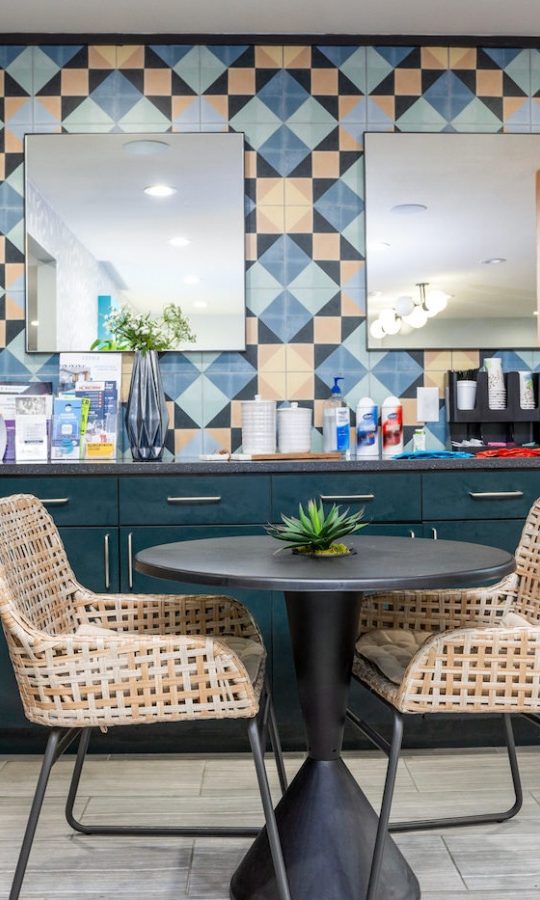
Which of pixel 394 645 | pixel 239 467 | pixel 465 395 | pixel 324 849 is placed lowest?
pixel 324 849

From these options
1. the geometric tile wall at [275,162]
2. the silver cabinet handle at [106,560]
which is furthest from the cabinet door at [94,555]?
the geometric tile wall at [275,162]

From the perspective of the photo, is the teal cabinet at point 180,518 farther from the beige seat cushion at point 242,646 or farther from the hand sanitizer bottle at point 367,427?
the beige seat cushion at point 242,646

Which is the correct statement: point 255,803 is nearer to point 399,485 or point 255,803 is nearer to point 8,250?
point 399,485

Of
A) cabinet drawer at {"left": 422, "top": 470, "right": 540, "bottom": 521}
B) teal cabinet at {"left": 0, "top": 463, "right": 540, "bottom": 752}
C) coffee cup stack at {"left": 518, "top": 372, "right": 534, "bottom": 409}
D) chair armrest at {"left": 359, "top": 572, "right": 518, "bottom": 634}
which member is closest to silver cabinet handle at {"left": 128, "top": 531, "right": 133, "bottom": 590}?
teal cabinet at {"left": 0, "top": 463, "right": 540, "bottom": 752}

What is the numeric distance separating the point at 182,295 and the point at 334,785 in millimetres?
2041

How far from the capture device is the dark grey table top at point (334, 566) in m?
1.43

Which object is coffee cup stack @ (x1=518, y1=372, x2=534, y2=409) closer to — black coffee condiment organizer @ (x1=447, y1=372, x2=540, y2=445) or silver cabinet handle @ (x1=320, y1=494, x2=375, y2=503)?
black coffee condiment organizer @ (x1=447, y1=372, x2=540, y2=445)

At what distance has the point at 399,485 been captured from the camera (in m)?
2.65

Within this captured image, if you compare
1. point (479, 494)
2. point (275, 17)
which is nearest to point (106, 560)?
point (479, 494)

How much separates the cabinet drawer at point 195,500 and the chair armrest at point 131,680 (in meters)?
1.07

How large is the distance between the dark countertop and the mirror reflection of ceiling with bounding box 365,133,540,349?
774mm

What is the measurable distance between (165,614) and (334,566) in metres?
0.61

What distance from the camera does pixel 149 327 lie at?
124 inches

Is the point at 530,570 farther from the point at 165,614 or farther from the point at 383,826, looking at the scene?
the point at 165,614
